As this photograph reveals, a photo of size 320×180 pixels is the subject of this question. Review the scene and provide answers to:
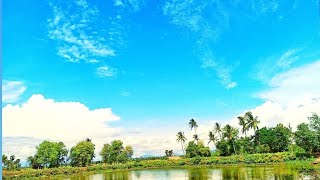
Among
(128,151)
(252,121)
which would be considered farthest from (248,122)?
(128,151)

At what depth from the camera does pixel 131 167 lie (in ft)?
134

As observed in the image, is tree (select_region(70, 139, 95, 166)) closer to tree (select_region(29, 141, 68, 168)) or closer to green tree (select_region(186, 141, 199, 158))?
tree (select_region(29, 141, 68, 168))

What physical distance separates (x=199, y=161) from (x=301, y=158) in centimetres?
1084

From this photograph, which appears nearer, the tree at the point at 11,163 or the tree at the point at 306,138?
the tree at the point at 306,138

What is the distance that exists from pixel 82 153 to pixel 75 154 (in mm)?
1055

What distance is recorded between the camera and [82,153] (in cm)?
4697

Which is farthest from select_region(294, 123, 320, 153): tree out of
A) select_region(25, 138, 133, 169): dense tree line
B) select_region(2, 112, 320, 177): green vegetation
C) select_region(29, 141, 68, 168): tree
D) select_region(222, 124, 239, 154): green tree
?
select_region(29, 141, 68, 168): tree

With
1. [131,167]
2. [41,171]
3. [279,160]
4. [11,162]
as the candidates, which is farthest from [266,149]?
[11,162]

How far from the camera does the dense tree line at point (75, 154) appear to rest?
4500cm

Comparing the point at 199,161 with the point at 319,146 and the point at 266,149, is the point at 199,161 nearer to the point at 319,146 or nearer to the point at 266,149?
the point at 266,149

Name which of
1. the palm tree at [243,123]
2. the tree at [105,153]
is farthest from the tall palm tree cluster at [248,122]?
the tree at [105,153]

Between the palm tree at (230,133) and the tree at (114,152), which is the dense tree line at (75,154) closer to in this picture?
the tree at (114,152)

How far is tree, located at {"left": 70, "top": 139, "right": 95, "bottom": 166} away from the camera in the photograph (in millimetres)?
47031

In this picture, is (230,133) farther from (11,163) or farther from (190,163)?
(11,163)
